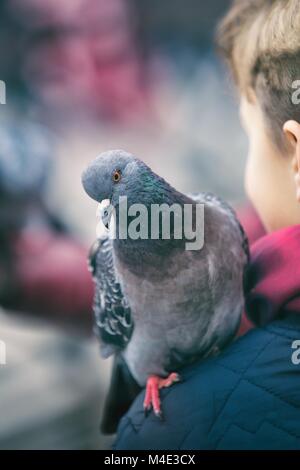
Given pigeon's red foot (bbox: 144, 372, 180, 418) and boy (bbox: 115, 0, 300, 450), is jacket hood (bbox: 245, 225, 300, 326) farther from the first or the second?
pigeon's red foot (bbox: 144, 372, 180, 418)

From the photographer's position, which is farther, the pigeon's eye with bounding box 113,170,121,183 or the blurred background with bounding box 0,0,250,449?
the blurred background with bounding box 0,0,250,449

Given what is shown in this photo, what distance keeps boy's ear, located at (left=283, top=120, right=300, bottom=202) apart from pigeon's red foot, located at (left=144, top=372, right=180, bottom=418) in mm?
260

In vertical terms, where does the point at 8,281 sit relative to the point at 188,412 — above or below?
above

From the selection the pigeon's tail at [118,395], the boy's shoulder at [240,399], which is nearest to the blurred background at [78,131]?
the pigeon's tail at [118,395]

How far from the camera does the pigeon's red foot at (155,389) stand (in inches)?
29.3

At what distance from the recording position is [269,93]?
0.71 meters

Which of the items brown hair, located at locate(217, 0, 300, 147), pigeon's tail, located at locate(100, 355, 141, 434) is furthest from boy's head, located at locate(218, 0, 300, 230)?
pigeon's tail, located at locate(100, 355, 141, 434)

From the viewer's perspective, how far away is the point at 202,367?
0.74 metres

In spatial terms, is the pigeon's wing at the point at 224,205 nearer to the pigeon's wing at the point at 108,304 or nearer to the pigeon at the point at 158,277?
the pigeon at the point at 158,277

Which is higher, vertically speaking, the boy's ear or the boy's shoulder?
the boy's ear

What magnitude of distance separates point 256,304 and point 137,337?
147 mm

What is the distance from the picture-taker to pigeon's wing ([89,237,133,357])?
737 millimetres
